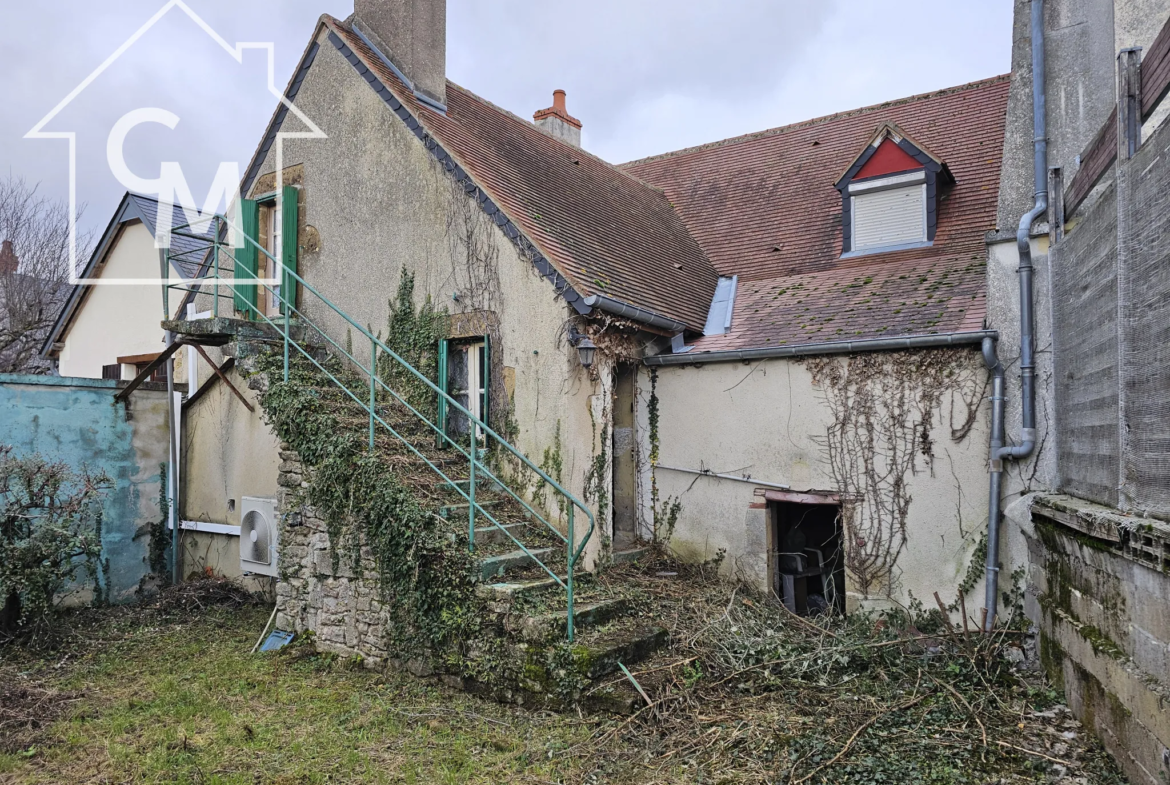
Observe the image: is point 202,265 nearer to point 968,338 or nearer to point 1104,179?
point 968,338

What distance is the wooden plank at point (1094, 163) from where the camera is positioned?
494cm

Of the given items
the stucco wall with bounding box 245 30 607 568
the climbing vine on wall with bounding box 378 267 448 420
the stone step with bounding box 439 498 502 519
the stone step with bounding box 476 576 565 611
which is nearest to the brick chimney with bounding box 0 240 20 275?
the stucco wall with bounding box 245 30 607 568

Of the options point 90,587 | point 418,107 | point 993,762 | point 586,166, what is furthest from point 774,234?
point 90,587

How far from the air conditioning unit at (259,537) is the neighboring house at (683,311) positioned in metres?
0.86

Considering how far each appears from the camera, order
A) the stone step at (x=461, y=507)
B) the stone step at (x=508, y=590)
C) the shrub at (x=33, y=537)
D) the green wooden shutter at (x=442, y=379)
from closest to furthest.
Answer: the stone step at (x=508, y=590) < the stone step at (x=461, y=507) < the shrub at (x=33, y=537) < the green wooden shutter at (x=442, y=379)

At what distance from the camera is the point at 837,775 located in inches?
185

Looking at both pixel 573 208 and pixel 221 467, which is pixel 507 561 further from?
pixel 221 467

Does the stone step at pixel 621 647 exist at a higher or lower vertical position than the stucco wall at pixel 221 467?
lower

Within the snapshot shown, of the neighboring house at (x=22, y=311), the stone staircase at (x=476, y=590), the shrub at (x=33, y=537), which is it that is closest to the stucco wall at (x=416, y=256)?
the stone staircase at (x=476, y=590)

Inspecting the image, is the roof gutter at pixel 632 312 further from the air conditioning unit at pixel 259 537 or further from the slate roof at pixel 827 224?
the air conditioning unit at pixel 259 537

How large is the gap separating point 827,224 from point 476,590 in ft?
22.4

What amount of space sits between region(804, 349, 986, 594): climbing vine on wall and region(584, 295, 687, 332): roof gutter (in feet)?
5.16

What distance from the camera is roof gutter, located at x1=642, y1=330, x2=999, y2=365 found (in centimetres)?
706

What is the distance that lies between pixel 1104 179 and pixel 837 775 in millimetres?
4413
